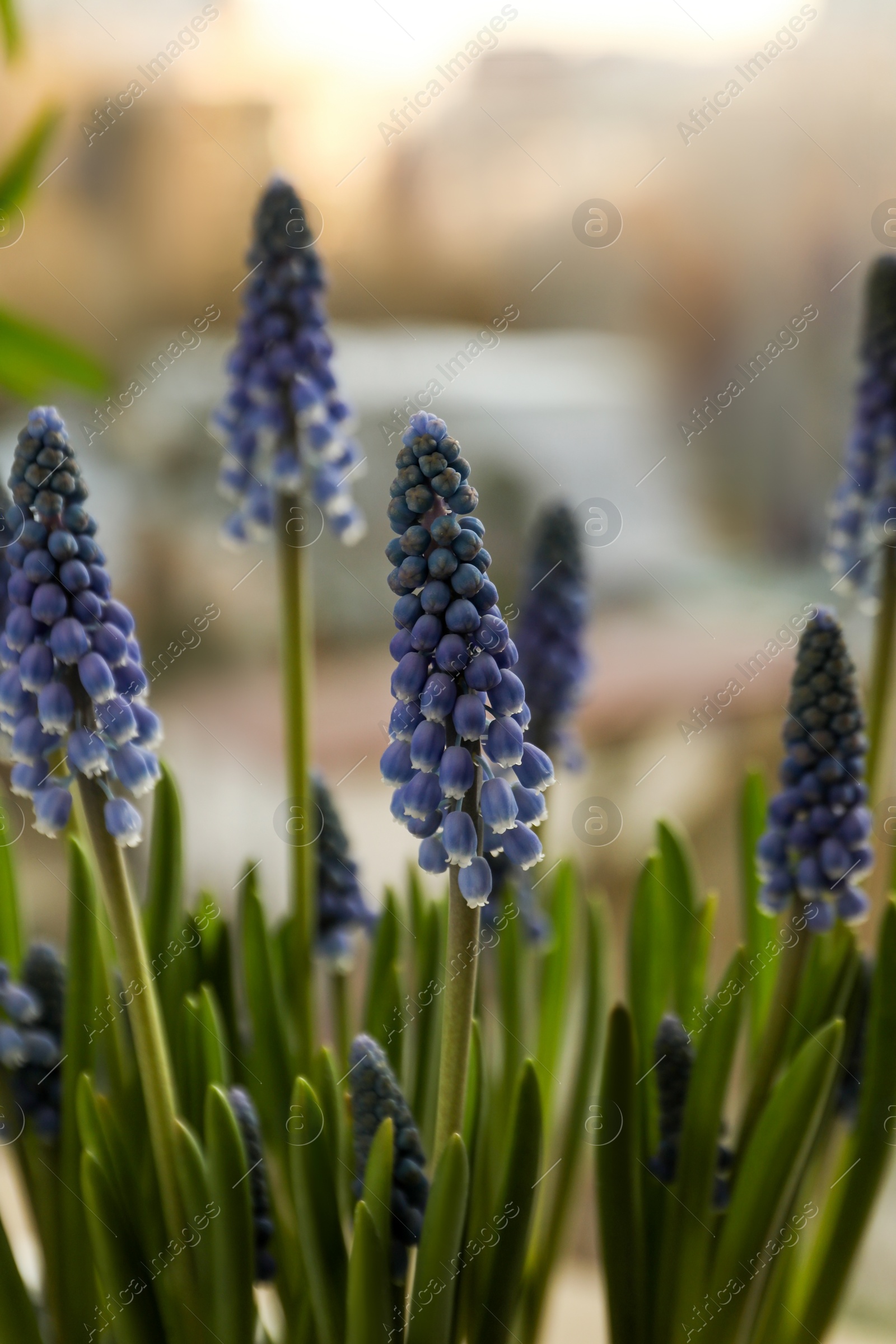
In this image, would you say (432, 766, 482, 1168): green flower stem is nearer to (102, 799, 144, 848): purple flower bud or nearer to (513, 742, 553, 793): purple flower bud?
(513, 742, 553, 793): purple flower bud

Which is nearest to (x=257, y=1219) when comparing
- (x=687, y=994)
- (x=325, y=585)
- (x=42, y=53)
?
(x=687, y=994)

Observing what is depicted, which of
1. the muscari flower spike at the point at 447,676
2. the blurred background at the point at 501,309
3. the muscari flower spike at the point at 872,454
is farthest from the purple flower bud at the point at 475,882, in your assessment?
the blurred background at the point at 501,309

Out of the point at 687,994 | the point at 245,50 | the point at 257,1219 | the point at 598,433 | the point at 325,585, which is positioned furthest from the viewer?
the point at 598,433

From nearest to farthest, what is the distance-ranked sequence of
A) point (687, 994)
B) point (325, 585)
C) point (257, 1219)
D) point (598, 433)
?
point (257, 1219)
point (687, 994)
point (325, 585)
point (598, 433)

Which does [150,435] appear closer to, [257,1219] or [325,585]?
[325,585]

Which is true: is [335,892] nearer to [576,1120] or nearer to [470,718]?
[576,1120]

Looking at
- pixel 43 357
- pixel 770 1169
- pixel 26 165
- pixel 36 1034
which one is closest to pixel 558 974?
pixel 770 1169

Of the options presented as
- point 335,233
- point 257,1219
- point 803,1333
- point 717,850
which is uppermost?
point 335,233
